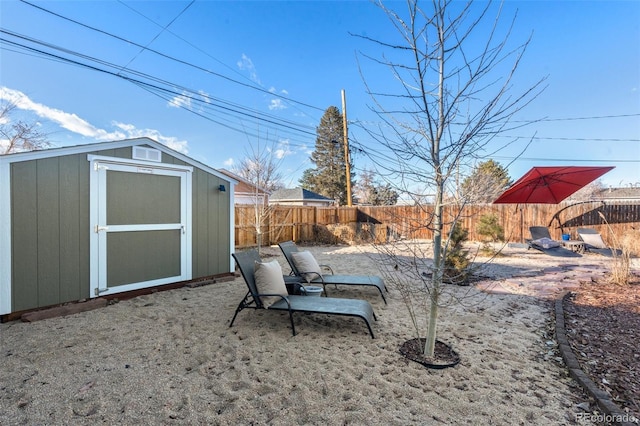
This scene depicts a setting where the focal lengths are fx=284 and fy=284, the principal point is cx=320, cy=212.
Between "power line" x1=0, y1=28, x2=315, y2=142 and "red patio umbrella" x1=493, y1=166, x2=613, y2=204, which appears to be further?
"red patio umbrella" x1=493, y1=166, x2=613, y2=204

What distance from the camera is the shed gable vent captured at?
4521 mm

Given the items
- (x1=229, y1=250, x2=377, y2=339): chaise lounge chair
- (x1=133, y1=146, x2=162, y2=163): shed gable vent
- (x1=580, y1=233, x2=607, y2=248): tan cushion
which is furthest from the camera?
(x1=580, y1=233, x2=607, y2=248): tan cushion

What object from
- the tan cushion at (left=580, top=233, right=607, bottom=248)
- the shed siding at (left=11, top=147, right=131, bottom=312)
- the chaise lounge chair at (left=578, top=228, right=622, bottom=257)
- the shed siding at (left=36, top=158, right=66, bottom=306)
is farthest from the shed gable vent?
the tan cushion at (left=580, top=233, right=607, bottom=248)

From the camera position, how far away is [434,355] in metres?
2.63

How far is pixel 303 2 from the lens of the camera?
845cm

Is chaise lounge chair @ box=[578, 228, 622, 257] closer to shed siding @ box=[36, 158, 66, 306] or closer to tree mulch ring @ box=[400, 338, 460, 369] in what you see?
tree mulch ring @ box=[400, 338, 460, 369]

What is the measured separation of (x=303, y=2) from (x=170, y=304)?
350 inches

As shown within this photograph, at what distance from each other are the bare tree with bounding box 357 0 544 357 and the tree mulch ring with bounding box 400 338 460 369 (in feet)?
0.37

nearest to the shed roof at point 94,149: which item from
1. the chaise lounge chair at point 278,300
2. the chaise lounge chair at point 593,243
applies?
the chaise lounge chair at point 278,300

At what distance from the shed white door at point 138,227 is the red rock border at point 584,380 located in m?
5.39

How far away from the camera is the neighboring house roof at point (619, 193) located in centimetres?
2558

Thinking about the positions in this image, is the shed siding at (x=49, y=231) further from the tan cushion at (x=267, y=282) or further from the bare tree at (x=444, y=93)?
the bare tree at (x=444, y=93)

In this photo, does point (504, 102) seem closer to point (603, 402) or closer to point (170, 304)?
point (603, 402)

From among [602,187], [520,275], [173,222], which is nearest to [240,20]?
[173,222]
